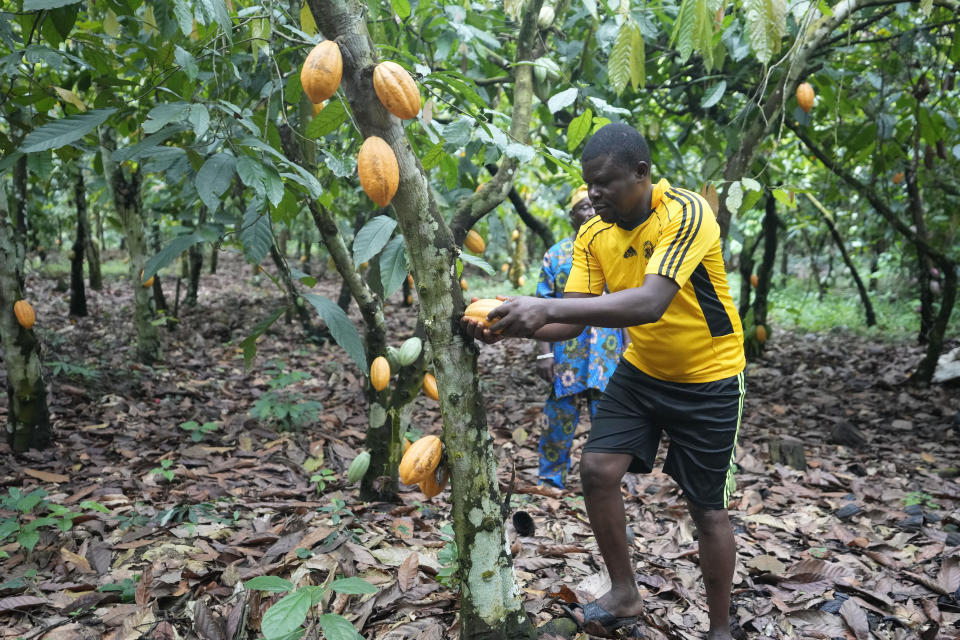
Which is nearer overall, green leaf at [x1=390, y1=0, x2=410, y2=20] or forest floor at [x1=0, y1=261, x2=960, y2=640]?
forest floor at [x1=0, y1=261, x2=960, y2=640]

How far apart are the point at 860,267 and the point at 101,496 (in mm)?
12922

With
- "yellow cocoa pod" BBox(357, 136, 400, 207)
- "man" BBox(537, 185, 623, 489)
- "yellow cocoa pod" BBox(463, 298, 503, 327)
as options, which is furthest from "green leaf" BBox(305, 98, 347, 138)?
"man" BBox(537, 185, 623, 489)

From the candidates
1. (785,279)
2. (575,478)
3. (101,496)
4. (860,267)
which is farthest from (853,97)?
(860,267)

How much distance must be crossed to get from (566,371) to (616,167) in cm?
162

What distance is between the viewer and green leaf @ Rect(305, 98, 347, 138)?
162 centimetres

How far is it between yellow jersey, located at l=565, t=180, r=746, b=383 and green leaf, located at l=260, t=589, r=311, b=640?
3.61 ft

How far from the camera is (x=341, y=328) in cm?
172

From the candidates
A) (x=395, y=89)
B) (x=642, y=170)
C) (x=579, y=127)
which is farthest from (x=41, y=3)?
(x=579, y=127)

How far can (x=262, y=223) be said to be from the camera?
1831mm

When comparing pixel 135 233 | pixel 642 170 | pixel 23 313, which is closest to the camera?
pixel 642 170

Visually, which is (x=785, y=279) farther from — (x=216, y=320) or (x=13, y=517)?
(x=13, y=517)

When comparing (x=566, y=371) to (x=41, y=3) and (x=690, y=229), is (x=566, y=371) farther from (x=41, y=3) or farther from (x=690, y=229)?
(x=41, y=3)

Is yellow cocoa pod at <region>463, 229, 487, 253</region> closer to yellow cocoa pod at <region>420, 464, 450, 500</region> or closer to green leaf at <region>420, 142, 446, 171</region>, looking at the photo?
green leaf at <region>420, 142, 446, 171</region>

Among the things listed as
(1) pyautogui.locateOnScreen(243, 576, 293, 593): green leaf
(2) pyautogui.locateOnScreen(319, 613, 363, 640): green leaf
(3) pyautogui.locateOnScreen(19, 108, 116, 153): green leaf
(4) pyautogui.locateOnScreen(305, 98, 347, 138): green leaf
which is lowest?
(2) pyautogui.locateOnScreen(319, 613, 363, 640): green leaf
